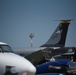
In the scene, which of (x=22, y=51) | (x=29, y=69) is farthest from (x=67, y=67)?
(x=22, y=51)

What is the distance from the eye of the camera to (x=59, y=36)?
169 feet

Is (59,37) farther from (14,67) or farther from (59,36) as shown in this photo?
(14,67)

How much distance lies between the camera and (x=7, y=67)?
934 cm

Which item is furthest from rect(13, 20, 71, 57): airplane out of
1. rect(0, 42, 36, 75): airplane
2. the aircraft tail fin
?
rect(0, 42, 36, 75): airplane

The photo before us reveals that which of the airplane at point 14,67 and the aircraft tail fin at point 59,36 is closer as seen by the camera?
the airplane at point 14,67

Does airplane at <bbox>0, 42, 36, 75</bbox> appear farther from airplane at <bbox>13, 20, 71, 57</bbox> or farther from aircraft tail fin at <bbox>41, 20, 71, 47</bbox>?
aircraft tail fin at <bbox>41, 20, 71, 47</bbox>

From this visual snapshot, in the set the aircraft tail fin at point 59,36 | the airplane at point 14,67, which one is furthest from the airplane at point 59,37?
the airplane at point 14,67

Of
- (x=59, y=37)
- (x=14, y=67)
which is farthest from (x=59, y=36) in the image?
(x=14, y=67)

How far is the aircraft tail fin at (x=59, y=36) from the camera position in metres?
50.2

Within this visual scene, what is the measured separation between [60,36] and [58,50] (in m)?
12.3

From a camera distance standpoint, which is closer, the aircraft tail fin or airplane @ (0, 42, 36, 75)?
airplane @ (0, 42, 36, 75)

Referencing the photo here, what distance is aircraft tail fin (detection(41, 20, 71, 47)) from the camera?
50219 mm

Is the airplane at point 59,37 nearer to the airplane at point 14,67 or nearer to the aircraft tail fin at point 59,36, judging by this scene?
the aircraft tail fin at point 59,36

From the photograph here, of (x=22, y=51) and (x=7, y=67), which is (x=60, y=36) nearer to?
(x=22, y=51)
